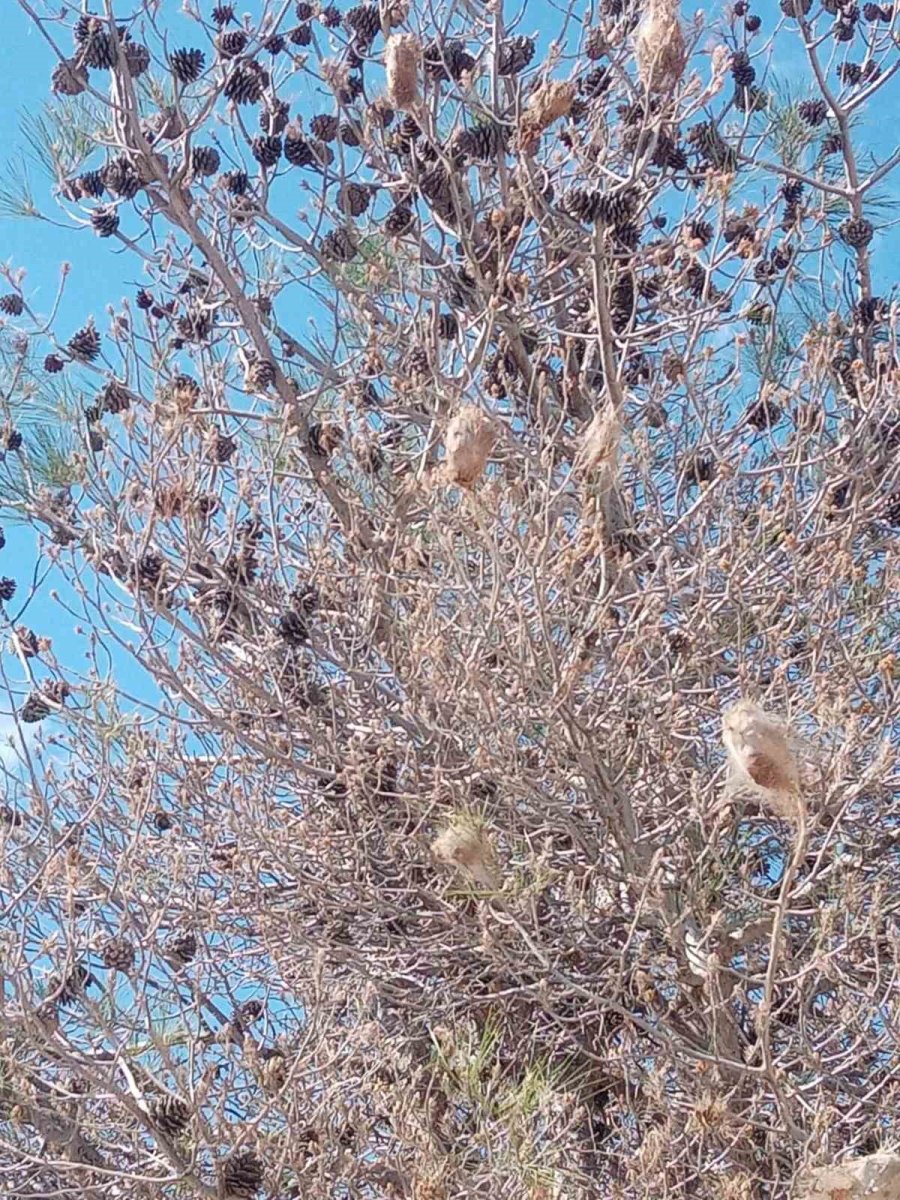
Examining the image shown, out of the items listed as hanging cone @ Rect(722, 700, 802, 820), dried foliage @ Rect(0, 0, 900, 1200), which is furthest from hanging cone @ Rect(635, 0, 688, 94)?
hanging cone @ Rect(722, 700, 802, 820)

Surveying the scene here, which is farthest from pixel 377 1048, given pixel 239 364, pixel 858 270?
pixel 858 270

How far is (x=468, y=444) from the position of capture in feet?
7.61

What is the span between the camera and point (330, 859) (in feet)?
10.8

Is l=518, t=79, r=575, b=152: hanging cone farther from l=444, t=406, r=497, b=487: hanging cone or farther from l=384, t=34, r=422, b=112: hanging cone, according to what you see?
l=444, t=406, r=497, b=487: hanging cone

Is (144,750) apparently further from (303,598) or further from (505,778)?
(505,778)

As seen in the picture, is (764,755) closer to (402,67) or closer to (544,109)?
(544,109)

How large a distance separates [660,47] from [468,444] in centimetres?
94

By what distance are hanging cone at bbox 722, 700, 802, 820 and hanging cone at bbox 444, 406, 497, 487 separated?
64 cm

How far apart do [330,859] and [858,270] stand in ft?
6.56

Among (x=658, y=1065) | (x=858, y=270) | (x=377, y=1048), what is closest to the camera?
(x=658, y=1065)

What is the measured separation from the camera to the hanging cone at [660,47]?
270 cm

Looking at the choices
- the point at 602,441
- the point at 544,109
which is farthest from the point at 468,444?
the point at 544,109

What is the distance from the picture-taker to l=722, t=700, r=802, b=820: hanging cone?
1.90 metres

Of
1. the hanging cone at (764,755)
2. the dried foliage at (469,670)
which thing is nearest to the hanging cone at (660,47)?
the dried foliage at (469,670)
